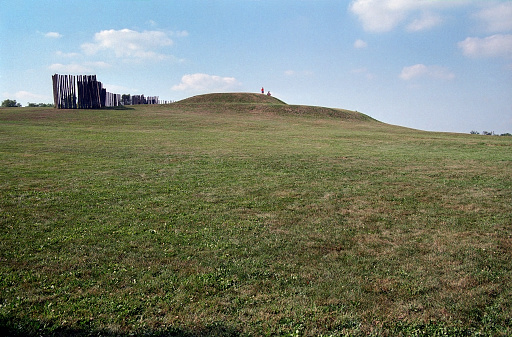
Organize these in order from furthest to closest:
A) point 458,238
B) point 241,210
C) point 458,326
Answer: point 241,210 < point 458,238 < point 458,326

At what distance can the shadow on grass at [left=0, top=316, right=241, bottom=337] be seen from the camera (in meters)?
4.79

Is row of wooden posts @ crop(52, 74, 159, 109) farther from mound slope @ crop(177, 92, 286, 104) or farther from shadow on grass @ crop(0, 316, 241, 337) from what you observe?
shadow on grass @ crop(0, 316, 241, 337)

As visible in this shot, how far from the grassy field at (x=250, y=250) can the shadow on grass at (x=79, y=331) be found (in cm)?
2

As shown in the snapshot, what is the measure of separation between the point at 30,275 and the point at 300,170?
43.7 feet

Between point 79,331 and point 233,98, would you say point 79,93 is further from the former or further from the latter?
point 79,331

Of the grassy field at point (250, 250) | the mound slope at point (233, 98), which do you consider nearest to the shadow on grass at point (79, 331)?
the grassy field at point (250, 250)

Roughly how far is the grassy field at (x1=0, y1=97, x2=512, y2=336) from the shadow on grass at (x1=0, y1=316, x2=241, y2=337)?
23 millimetres

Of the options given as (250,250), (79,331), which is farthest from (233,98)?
(79,331)

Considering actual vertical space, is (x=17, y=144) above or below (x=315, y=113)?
below

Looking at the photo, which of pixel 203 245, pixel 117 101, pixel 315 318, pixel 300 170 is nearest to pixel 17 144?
pixel 300 170

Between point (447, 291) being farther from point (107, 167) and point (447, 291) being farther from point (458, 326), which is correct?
point (107, 167)

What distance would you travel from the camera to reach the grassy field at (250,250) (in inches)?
208

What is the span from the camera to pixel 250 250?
25.5 ft

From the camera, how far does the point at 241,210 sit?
10.7 m
